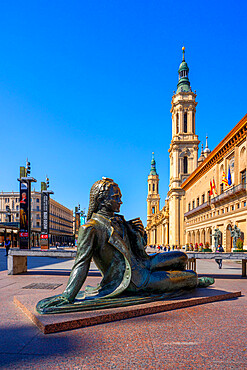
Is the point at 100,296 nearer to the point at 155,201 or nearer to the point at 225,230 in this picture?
the point at 225,230

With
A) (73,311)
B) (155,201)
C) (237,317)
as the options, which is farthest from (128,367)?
(155,201)

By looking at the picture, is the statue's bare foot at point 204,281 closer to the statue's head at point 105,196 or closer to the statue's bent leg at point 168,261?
the statue's bent leg at point 168,261

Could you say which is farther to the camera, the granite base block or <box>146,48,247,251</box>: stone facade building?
<box>146,48,247,251</box>: stone facade building

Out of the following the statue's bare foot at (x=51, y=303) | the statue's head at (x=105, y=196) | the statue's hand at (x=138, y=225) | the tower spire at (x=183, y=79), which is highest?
the tower spire at (x=183, y=79)

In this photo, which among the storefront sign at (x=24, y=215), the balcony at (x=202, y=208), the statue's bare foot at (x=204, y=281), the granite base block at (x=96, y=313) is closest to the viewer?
the granite base block at (x=96, y=313)

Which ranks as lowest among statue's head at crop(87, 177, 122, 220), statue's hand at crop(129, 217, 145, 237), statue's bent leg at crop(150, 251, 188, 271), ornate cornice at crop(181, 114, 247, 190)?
statue's bent leg at crop(150, 251, 188, 271)

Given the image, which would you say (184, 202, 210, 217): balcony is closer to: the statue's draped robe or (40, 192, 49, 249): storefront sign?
(40, 192, 49, 249): storefront sign

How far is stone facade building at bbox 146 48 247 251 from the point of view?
33.6 m

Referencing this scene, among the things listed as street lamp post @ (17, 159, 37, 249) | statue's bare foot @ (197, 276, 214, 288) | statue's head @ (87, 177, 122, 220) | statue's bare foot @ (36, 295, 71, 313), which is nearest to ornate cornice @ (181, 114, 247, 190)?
street lamp post @ (17, 159, 37, 249)

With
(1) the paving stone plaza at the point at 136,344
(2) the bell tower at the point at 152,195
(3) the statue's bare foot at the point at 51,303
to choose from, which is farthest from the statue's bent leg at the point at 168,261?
(2) the bell tower at the point at 152,195

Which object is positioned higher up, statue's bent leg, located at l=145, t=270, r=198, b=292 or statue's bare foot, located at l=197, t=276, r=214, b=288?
statue's bent leg, located at l=145, t=270, r=198, b=292

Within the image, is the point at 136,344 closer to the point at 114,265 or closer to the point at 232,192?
the point at 114,265

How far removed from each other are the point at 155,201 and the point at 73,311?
163 metres

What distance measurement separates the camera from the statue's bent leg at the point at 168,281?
5016mm
